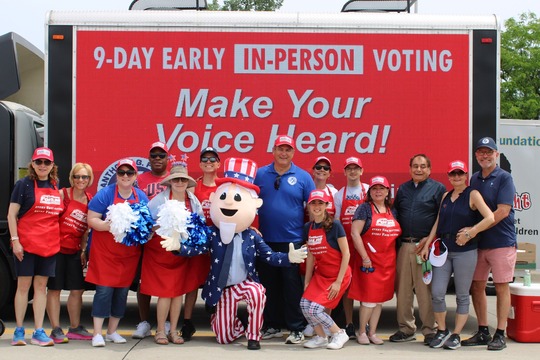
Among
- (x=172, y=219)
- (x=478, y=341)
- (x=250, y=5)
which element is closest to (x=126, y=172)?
(x=172, y=219)

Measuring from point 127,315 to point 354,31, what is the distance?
4.17m

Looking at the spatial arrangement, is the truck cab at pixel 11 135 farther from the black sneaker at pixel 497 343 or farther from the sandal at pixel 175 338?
the black sneaker at pixel 497 343

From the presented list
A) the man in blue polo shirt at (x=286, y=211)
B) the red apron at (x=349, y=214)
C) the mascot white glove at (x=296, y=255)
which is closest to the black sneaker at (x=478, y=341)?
the red apron at (x=349, y=214)

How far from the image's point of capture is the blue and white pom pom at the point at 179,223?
18.6 feet

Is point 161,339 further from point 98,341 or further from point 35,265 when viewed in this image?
point 35,265

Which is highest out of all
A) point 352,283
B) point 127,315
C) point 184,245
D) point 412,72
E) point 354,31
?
point 354,31

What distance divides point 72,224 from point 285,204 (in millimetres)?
1963

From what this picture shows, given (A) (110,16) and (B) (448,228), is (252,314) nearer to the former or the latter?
(B) (448,228)

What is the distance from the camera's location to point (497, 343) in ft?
19.5

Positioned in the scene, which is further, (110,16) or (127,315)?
(127,315)

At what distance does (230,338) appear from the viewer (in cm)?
610

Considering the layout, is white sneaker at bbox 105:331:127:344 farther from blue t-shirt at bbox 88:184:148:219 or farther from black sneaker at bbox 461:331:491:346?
black sneaker at bbox 461:331:491:346

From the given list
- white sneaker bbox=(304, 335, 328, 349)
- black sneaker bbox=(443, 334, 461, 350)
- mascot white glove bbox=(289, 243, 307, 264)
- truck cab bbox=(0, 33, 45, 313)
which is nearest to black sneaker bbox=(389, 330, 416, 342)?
black sneaker bbox=(443, 334, 461, 350)

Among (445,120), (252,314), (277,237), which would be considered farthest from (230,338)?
(445,120)
